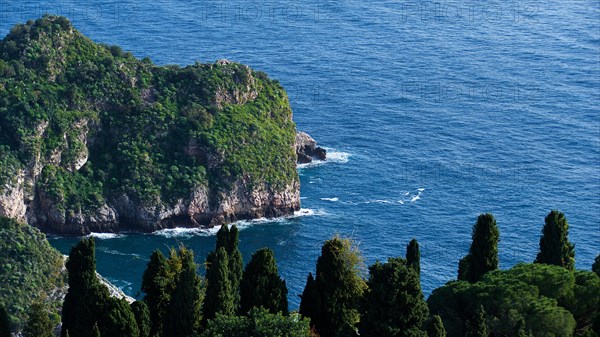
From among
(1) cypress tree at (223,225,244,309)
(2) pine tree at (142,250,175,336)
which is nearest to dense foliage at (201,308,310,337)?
(1) cypress tree at (223,225,244,309)

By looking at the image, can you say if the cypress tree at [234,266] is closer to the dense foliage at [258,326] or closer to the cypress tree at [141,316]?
the cypress tree at [141,316]

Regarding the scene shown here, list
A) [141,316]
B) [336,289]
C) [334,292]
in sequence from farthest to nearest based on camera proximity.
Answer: [336,289] → [334,292] → [141,316]

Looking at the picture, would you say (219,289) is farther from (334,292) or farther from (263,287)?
(334,292)

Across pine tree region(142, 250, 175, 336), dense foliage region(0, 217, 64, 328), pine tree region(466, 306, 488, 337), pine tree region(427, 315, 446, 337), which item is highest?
pine tree region(427, 315, 446, 337)

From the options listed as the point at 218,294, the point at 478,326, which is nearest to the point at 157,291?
the point at 218,294

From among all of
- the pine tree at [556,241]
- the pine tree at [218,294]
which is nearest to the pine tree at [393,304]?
the pine tree at [218,294]

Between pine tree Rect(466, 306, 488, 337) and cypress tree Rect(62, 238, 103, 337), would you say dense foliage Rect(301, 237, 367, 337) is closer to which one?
pine tree Rect(466, 306, 488, 337)
